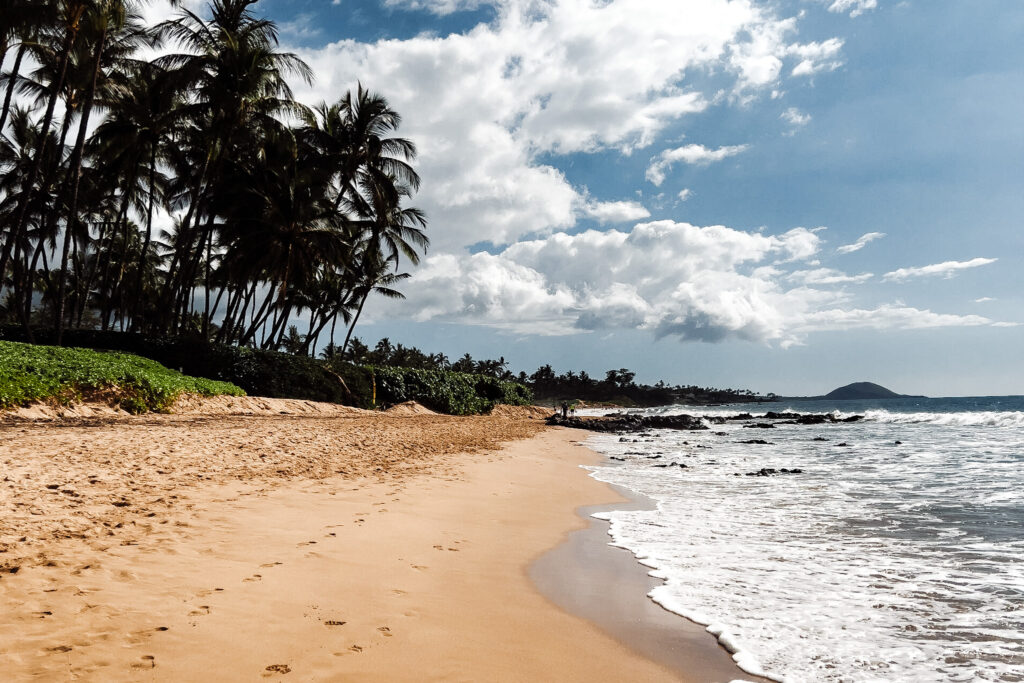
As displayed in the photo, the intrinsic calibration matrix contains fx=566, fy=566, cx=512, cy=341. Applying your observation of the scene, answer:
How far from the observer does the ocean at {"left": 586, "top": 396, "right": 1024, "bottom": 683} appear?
10.8ft

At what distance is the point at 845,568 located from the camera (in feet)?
16.2

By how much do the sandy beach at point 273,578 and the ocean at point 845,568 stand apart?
0.51m

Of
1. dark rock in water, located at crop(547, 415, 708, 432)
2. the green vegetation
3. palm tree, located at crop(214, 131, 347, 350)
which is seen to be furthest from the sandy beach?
dark rock in water, located at crop(547, 415, 708, 432)

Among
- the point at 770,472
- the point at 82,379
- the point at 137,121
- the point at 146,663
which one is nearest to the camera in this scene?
the point at 146,663

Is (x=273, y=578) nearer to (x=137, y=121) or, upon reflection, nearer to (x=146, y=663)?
(x=146, y=663)

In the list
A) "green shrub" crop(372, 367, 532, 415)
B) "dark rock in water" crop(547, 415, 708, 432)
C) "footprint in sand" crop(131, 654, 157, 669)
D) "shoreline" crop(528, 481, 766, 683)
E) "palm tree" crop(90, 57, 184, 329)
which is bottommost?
"dark rock in water" crop(547, 415, 708, 432)

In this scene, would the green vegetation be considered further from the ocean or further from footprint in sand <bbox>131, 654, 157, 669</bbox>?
footprint in sand <bbox>131, 654, 157, 669</bbox>

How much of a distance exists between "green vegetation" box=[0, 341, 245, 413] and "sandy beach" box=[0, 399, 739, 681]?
5.37 meters

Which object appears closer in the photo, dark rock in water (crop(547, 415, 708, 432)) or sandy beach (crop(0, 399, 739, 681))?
sandy beach (crop(0, 399, 739, 681))

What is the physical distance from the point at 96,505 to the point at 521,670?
399 centimetres

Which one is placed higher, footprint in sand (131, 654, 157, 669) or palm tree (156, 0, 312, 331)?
palm tree (156, 0, 312, 331)

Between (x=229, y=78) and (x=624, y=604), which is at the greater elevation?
(x=229, y=78)

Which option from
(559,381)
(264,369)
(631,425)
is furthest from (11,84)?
(559,381)

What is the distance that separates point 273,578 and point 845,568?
465 cm
